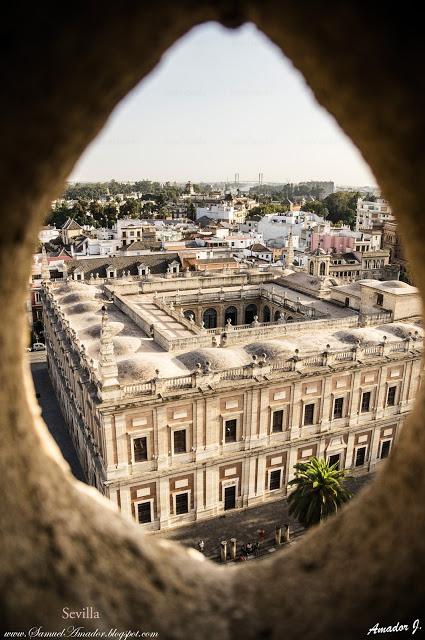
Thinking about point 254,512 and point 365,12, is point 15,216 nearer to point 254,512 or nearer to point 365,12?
point 365,12

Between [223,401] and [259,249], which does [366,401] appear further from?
[259,249]

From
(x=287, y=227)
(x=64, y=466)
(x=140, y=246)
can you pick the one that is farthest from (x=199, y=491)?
(x=287, y=227)

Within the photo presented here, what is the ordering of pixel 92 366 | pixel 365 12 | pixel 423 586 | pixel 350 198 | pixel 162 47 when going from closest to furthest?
pixel 365 12 → pixel 423 586 → pixel 162 47 → pixel 92 366 → pixel 350 198

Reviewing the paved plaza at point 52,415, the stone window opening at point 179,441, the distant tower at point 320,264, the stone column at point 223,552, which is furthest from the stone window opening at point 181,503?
the distant tower at point 320,264

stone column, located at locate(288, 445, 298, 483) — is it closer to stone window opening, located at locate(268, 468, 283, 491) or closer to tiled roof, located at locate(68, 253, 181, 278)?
stone window opening, located at locate(268, 468, 283, 491)

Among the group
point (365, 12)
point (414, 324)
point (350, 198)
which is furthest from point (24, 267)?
point (350, 198)

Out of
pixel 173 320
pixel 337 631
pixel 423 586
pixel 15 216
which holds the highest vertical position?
pixel 15 216

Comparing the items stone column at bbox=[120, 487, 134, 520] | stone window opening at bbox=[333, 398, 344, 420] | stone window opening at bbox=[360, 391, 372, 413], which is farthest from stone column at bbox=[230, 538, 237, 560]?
stone window opening at bbox=[360, 391, 372, 413]
